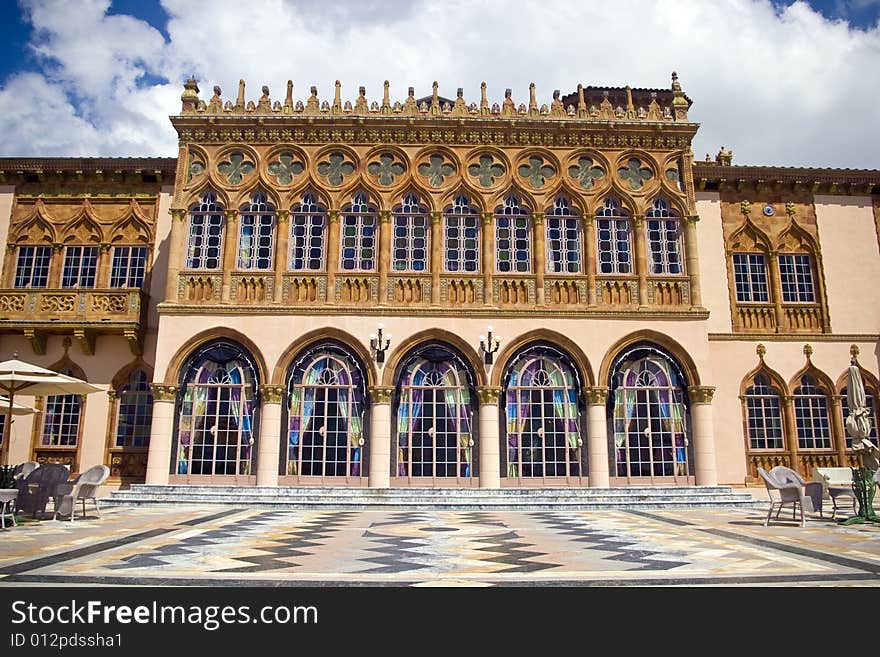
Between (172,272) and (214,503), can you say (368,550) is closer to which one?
(214,503)

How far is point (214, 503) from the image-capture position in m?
16.6

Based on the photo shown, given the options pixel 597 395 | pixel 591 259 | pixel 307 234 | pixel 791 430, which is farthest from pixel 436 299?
pixel 791 430

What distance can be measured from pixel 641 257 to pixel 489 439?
21.8 feet

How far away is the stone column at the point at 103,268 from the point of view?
20.3m

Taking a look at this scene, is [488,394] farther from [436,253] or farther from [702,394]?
[702,394]

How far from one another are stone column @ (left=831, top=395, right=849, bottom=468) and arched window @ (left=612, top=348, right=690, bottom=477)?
15.5 ft

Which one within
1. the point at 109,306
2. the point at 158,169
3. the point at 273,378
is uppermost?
the point at 158,169

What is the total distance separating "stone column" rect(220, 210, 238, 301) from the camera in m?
18.8

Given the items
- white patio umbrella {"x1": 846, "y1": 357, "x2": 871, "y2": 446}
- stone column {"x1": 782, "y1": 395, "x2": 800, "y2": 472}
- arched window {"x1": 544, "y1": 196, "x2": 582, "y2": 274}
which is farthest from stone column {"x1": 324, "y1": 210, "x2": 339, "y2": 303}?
stone column {"x1": 782, "y1": 395, "x2": 800, "y2": 472}

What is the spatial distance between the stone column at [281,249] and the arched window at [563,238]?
287 inches
